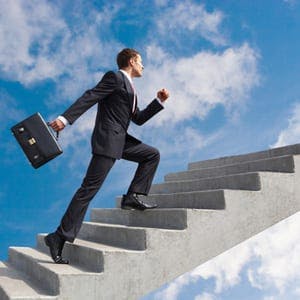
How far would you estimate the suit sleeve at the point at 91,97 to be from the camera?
12.5 feet

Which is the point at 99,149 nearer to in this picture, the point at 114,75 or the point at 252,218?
the point at 114,75

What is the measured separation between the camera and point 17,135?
12.5 feet

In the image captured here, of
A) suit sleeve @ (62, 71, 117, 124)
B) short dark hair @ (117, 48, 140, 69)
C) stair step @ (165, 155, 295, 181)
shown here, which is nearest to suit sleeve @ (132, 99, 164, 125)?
short dark hair @ (117, 48, 140, 69)

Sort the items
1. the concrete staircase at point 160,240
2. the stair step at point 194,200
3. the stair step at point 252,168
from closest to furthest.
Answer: the concrete staircase at point 160,240 < the stair step at point 194,200 < the stair step at point 252,168

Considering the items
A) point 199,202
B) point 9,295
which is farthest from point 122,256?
point 199,202

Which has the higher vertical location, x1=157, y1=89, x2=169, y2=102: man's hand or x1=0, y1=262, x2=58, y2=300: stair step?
x1=157, y1=89, x2=169, y2=102: man's hand

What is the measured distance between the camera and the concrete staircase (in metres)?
3.61

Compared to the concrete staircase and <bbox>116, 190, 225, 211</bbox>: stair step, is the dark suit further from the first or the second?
<bbox>116, 190, 225, 211</bbox>: stair step

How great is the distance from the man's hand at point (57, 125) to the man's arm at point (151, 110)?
104cm

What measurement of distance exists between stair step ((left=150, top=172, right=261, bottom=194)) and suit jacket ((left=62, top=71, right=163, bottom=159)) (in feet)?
4.73

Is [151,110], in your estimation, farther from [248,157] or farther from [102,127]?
[248,157]

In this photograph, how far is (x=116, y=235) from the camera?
176 inches

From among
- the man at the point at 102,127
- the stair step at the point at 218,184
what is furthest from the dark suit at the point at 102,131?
the stair step at the point at 218,184

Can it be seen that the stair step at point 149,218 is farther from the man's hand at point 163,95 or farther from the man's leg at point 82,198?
the man's hand at point 163,95
